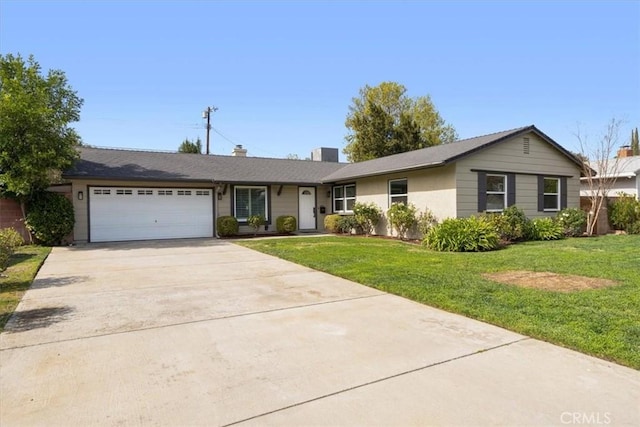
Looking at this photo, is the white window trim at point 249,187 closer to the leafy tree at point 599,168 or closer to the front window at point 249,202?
the front window at point 249,202

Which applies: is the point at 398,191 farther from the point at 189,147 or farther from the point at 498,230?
the point at 189,147

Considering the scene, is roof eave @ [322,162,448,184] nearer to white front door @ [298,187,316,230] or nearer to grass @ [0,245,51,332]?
white front door @ [298,187,316,230]

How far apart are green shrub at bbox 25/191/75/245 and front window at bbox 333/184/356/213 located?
427 inches

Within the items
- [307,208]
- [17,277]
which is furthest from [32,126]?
[307,208]

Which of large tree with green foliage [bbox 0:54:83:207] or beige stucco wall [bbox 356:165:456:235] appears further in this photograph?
beige stucco wall [bbox 356:165:456:235]

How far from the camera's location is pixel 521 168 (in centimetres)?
1420

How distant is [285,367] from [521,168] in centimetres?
1362

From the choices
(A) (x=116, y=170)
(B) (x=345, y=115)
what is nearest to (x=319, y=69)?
(A) (x=116, y=170)

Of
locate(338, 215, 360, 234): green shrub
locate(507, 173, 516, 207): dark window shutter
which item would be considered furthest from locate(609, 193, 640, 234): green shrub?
locate(338, 215, 360, 234): green shrub

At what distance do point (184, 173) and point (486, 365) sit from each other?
592 inches

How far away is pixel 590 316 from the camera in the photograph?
14.7ft

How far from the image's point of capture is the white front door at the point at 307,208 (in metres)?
18.6

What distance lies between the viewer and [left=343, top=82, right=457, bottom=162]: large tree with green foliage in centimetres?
3153

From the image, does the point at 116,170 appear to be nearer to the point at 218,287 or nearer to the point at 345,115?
the point at 218,287
